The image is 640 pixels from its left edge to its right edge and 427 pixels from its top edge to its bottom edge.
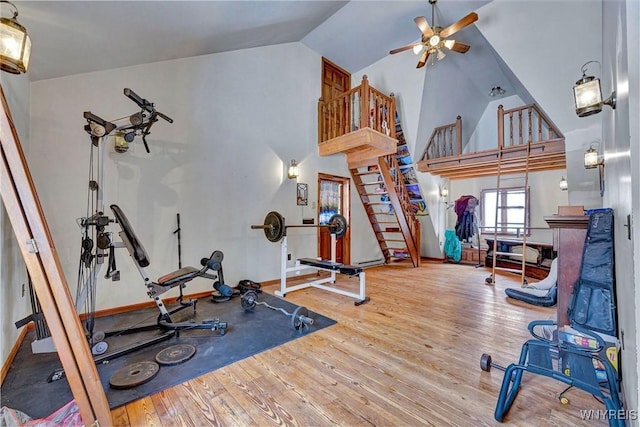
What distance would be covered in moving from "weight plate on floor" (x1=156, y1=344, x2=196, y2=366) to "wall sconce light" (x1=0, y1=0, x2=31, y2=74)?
7.04 ft

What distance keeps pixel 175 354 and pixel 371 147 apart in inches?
180

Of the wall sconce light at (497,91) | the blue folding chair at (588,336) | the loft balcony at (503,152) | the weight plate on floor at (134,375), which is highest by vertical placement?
the wall sconce light at (497,91)

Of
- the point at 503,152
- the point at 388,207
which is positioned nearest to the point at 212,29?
the point at 388,207

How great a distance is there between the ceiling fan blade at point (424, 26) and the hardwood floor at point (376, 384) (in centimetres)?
431

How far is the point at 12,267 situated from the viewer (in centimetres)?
221

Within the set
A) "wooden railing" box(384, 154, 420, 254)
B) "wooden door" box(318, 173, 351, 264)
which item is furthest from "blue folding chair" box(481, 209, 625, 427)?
"wooden railing" box(384, 154, 420, 254)

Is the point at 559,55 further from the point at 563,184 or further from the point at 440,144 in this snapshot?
the point at 563,184

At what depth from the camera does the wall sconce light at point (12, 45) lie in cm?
126

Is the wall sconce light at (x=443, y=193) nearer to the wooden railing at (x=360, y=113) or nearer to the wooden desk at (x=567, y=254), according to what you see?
the wooden railing at (x=360, y=113)

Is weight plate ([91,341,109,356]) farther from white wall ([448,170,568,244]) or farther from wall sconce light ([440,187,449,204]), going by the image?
white wall ([448,170,568,244])

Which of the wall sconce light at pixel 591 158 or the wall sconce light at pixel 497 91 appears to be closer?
the wall sconce light at pixel 591 158

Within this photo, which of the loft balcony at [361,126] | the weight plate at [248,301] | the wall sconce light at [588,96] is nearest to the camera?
the wall sconce light at [588,96]

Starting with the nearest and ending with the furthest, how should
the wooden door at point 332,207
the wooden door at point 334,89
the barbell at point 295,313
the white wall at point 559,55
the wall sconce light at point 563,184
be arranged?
the barbell at point 295,313, the white wall at point 559,55, the wooden door at point 334,89, the wooden door at point 332,207, the wall sconce light at point 563,184

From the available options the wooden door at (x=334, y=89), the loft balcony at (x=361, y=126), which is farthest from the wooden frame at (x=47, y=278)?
the wooden door at (x=334, y=89)
